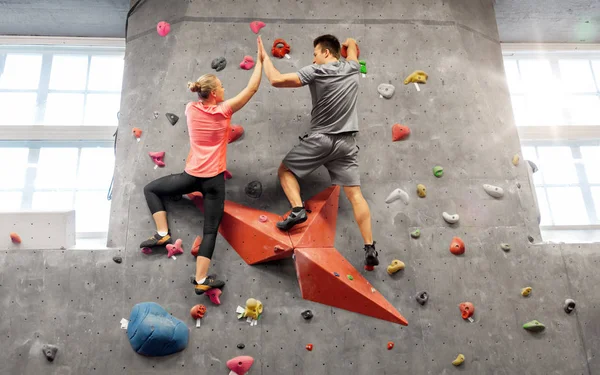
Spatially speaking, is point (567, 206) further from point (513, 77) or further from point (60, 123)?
point (60, 123)

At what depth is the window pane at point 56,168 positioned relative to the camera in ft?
13.2

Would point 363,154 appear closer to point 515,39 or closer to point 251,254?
point 251,254

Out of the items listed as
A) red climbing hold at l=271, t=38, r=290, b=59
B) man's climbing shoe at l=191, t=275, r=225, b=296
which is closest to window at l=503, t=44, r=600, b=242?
red climbing hold at l=271, t=38, r=290, b=59

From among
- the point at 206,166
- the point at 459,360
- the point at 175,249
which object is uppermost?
the point at 206,166

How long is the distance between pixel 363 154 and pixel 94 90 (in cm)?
222

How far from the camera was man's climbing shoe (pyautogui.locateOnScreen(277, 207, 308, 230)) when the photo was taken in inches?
123

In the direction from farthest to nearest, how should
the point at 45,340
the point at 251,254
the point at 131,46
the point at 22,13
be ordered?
the point at 22,13 < the point at 131,46 < the point at 251,254 < the point at 45,340

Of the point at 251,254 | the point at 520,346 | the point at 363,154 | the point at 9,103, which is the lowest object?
the point at 520,346

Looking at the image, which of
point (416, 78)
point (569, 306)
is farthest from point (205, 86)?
point (569, 306)

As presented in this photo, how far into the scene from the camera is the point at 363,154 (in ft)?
11.7

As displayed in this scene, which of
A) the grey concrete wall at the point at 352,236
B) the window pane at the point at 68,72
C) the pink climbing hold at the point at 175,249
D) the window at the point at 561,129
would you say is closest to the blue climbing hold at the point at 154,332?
the grey concrete wall at the point at 352,236

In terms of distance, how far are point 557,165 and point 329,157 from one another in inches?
94.8

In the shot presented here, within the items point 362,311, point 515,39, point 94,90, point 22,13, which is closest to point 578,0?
point 515,39

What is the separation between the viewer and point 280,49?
3699 mm
